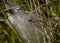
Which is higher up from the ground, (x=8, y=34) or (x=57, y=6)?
(x=57, y=6)

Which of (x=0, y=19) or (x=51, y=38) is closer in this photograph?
(x=51, y=38)

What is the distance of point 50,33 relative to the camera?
1339 mm

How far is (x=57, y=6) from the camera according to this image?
193 centimetres

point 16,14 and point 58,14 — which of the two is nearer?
point 16,14

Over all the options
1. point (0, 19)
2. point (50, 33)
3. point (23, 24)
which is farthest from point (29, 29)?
point (0, 19)

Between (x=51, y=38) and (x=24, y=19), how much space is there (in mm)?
281

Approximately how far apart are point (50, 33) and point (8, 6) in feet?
1.37

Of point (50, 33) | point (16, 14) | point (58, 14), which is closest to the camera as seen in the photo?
point (50, 33)

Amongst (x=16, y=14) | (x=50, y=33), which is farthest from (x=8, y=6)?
(x=50, y=33)

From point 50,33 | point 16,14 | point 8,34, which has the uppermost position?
point 16,14

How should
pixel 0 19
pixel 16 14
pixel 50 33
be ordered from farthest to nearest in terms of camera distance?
pixel 0 19, pixel 16 14, pixel 50 33

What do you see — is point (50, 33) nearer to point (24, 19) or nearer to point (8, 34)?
point (24, 19)

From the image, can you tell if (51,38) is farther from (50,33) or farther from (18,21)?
(18,21)

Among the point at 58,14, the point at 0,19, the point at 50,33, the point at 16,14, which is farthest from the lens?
the point at 58,14
